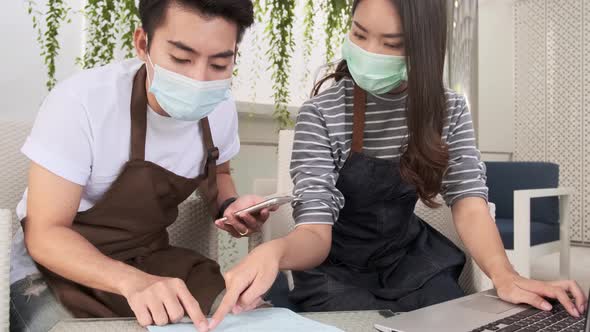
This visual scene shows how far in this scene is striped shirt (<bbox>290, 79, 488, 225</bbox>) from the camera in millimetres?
1203

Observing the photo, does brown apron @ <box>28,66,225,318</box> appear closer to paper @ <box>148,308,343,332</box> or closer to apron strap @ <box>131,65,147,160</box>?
apron strap @ <box>131,65,147,160</box>

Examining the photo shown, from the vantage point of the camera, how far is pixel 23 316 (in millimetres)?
1025

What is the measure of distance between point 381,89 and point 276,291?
1.84ft

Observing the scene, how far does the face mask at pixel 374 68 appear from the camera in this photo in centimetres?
117

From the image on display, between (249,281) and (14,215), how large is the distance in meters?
0.69

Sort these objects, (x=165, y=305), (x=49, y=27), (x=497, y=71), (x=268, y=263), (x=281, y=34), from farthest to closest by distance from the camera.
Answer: (x=497, y=71) < (x=281, y=34) < (x=49, y=27) < (x=268, y=263) < (x=165, y=305)

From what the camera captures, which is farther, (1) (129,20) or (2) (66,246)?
(1) (129,20)

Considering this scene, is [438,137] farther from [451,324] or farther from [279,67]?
[279,67]

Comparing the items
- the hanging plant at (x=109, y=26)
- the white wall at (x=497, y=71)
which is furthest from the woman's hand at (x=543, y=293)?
the white wall at (x=497, y=71)

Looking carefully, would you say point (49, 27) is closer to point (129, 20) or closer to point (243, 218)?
point (129, 20)

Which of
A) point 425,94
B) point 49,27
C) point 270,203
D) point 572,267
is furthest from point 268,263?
point 572,267

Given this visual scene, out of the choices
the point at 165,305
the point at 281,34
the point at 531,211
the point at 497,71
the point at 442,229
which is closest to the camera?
the point at 165,305

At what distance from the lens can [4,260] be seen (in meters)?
0.85

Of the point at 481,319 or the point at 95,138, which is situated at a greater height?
the point at 95,138
